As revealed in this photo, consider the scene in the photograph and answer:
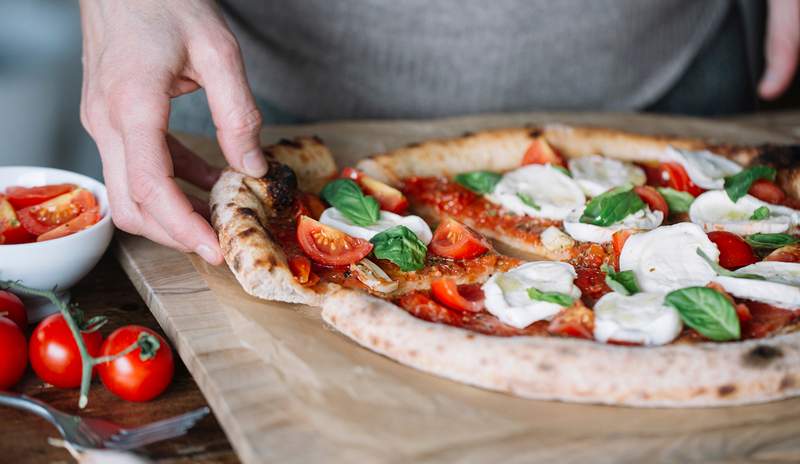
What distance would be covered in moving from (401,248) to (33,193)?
144 cm

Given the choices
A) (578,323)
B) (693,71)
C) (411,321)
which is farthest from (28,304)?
(693,71)

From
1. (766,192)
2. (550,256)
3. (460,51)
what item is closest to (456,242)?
(550,256)

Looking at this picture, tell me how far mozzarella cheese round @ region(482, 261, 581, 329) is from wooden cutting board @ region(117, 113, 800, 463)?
0.39 meters

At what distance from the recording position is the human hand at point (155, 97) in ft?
10.3

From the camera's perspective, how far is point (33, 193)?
11.4 feet

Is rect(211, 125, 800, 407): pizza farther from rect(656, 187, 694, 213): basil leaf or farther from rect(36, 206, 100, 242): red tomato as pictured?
rect(36, 206, 100, 242): red tomato

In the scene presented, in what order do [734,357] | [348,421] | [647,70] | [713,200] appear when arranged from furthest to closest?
[647,70] < [713,200] < [734,357] < [348,421]

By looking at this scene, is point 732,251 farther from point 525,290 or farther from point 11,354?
point 11,354

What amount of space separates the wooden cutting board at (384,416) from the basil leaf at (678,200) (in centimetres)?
146

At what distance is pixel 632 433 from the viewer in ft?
8.34

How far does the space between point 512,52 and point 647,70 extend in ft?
3.21

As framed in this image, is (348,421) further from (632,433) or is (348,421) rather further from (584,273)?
(584,273)

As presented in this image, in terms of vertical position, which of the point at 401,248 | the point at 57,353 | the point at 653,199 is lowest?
the point at 57,353

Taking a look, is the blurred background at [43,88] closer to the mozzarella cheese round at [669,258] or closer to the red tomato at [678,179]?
the red tomato at [678,179]
